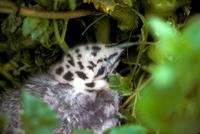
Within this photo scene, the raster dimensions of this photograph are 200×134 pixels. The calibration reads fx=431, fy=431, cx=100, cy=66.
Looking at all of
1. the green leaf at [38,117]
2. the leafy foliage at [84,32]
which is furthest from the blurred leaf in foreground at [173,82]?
the leafy foliage at [84,32]

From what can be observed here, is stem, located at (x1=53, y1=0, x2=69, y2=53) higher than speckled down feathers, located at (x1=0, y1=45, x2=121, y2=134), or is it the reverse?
stem, located at (x1=53, y1=0, x2=69, y2=53)

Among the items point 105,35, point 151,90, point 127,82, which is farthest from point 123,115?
point 151,90

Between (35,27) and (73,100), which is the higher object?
(35,27)

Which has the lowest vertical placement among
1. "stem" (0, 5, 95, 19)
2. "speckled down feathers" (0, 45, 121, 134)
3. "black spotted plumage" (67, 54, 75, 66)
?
"speckled down feathers" (0, 45, 121, 134)

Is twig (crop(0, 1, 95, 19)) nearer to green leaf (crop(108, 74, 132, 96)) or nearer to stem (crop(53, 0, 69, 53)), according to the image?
stem (crop(53, 0, 69, 53))

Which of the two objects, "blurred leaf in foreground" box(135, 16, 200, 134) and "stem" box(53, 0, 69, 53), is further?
"stem" box(53, 0, 69, 53)

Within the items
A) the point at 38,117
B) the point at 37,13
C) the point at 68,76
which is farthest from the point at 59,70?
the point at 38,117

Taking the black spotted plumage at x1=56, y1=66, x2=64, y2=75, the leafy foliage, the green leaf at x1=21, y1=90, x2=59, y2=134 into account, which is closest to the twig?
the leafy foliage

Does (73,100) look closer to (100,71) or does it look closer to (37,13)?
(100,71)

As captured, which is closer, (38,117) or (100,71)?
(38,117)
